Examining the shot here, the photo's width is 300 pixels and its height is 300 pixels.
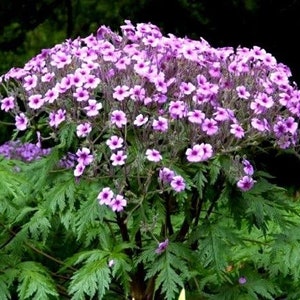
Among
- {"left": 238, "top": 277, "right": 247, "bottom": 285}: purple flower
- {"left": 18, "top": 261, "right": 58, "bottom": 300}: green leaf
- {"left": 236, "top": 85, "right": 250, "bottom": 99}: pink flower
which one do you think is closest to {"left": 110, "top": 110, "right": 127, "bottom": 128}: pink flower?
{"left": 236, "top": 85, "right": 250, "bottom": 99}: pink flower

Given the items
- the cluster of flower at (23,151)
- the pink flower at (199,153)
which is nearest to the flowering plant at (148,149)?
the pink flower at (199,153)

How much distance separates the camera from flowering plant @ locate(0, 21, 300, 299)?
3.18 metres

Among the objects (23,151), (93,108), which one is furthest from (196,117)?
(23,151)

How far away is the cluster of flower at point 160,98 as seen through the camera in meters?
3.17

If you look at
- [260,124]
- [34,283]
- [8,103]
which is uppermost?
[260,124]

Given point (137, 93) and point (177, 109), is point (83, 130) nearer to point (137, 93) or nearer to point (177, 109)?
point (137, 93)

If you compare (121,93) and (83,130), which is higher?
(121,93)

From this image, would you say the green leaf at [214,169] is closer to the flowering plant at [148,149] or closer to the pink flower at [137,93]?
the flowering plant at [148,149]

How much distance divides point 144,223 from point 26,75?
2.73ft

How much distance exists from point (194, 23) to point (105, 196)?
550 cm

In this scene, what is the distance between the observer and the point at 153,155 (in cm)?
309

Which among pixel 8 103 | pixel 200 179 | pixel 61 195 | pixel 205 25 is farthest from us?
pixel 205 25

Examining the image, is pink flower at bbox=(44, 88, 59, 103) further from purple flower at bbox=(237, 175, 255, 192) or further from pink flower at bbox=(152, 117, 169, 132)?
purple flower at bbox=(237, 175, 255, 192)

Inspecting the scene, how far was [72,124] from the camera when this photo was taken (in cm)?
328
